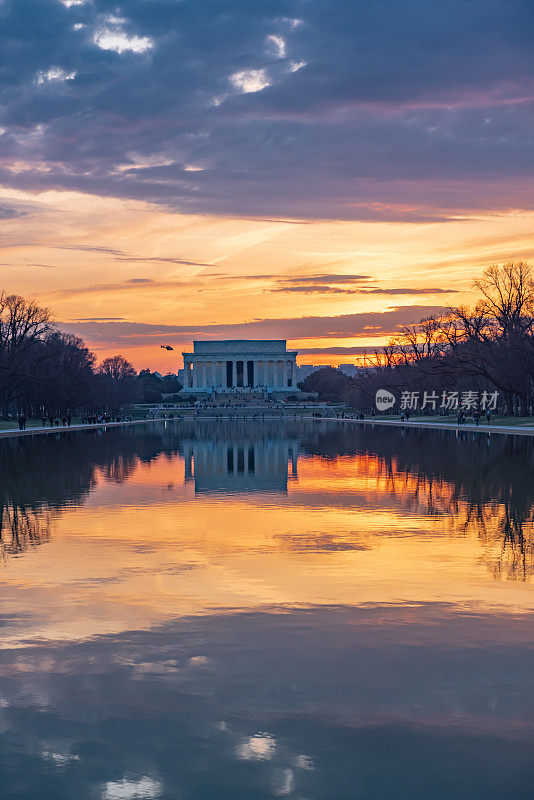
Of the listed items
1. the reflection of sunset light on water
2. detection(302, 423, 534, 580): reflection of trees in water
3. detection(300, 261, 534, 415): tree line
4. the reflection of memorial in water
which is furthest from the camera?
detection(300, 261, 534, 415): tree line

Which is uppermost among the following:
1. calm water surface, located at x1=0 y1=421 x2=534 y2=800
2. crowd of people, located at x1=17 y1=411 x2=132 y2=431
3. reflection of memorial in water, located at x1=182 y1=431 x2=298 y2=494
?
crowd of people, located at x1=17 y1=411 x2=132 y2=431

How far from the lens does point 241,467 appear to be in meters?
33.6

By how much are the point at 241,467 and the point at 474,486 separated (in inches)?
448

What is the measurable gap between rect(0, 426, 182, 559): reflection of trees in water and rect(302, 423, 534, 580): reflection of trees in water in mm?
8138

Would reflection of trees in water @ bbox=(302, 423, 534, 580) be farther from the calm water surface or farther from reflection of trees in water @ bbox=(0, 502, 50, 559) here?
reflection of trees in water @ bbox=(0, 502, 50, 559)

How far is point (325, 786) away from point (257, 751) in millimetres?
694

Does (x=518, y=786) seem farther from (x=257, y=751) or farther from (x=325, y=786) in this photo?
(x=257, y=751)

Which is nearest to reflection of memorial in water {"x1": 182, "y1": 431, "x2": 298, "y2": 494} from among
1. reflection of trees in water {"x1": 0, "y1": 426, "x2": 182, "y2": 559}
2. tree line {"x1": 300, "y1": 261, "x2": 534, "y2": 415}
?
reflection of trees in water {"x1": 0, "y1": 426, "x2": 182, "y2": 559}

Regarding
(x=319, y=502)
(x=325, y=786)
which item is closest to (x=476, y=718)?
(x=325, y=786)

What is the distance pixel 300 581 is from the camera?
12117 millimetres

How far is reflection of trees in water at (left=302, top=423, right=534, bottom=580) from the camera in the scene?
14586 millimetres

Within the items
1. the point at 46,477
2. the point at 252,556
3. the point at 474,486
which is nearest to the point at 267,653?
the point at 252,556

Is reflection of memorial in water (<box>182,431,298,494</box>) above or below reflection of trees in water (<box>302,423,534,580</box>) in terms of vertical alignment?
below

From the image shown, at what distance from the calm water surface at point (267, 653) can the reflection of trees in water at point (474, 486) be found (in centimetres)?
14
